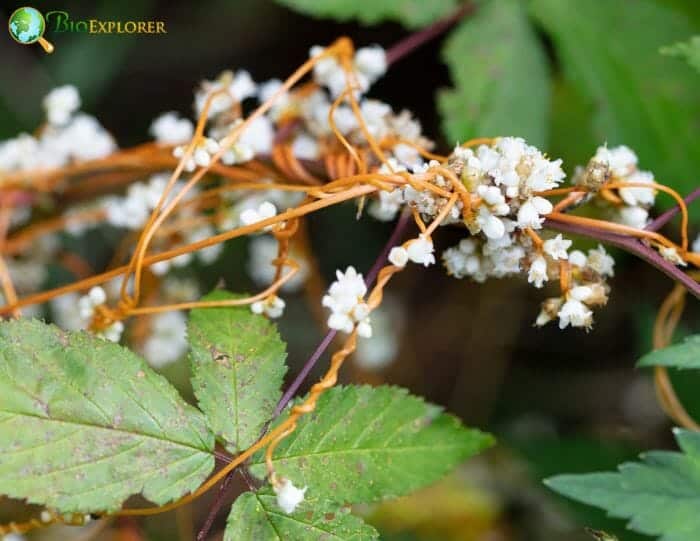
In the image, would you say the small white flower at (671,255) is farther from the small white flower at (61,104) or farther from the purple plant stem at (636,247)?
the small white flower at (61,104)

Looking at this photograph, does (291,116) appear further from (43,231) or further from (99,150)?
(43,231)

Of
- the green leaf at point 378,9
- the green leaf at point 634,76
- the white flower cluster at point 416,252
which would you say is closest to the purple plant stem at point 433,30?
the green leaf at point 378,9

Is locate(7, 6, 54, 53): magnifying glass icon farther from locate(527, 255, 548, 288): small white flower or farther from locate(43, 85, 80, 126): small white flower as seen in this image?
locate(527, 255, 548, 288): small white flower

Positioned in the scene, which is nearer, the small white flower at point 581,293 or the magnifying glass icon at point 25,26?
the small white flower at point 581,293

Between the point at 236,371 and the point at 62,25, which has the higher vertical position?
the point at 62,25

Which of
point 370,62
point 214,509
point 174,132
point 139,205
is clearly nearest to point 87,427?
point 214,509

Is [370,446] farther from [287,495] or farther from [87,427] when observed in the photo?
[87,427]

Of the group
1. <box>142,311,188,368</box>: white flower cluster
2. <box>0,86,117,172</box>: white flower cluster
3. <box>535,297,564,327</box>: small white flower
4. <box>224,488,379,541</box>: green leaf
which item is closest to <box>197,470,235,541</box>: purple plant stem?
<box>224,488,379,541</box>: green leaf
